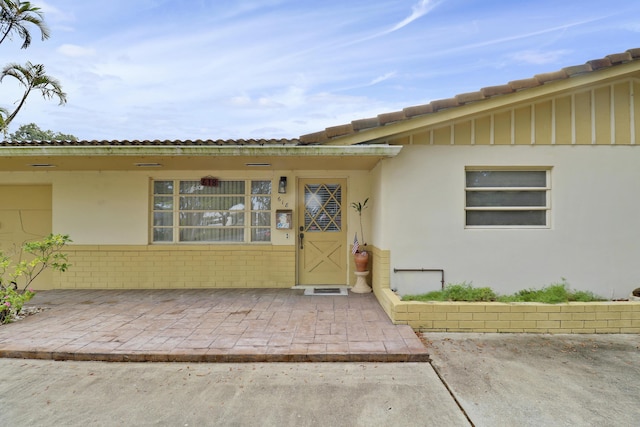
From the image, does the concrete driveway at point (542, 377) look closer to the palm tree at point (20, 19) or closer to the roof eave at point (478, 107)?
the roof eave at point (478, 107)

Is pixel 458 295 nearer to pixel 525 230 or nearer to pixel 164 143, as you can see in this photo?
pixel 525 230

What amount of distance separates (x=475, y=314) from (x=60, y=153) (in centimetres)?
670

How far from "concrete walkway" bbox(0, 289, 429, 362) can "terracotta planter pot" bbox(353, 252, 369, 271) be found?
54 cm

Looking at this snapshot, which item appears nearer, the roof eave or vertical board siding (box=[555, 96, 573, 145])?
the roof eave

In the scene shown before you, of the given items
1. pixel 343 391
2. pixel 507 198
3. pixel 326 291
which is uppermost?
pixel 507 198

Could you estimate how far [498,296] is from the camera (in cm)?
517

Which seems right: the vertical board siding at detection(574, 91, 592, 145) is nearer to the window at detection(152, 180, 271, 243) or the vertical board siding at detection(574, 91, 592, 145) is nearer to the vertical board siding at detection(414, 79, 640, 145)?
the vertical board siding at detection(414, 79, 640, 145)

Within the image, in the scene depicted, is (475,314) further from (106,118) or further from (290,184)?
(106,118)

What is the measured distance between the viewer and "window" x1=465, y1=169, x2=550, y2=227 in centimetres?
539

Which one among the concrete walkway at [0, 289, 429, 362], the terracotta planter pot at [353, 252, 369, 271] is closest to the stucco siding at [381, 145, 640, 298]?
Result: the terracotta planter pot at [353, 252, 369, 271]

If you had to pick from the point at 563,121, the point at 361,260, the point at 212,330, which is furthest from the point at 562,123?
the point at 212,330

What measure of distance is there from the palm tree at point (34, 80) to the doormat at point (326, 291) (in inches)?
317

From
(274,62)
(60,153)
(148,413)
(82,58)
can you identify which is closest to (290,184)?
(60,153)

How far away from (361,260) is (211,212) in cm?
344
